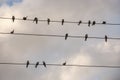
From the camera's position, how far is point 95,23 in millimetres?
44312

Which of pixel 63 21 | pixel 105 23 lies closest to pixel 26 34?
pixel 63 21

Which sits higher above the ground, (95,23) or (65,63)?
(95,23)

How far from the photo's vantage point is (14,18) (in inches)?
1708

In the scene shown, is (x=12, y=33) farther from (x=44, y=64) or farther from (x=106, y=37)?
(x=106, y=37)

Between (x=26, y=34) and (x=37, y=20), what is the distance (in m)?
2.37

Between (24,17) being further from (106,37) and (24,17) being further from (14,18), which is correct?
(106,37)

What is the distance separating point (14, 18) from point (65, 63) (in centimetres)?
634

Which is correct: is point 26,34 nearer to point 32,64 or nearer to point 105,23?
point 32,64

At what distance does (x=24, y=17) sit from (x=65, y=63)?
591 cm

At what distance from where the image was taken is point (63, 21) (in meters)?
44.8

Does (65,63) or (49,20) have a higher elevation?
(49,20)

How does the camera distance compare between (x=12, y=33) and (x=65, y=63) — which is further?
(x=65, y=63)

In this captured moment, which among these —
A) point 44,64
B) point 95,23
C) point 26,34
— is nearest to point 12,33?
point 26,34

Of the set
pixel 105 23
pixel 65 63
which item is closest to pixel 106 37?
pixel 105 23
